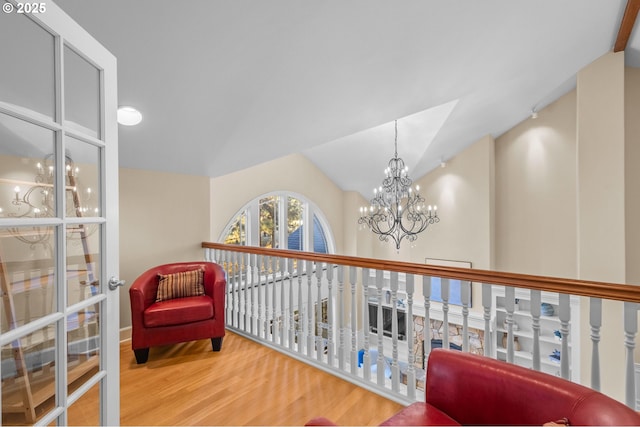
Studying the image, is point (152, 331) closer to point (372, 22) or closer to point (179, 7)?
point (179, 7)

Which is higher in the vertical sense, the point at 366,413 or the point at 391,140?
the point at 391,140

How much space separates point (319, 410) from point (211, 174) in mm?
2684

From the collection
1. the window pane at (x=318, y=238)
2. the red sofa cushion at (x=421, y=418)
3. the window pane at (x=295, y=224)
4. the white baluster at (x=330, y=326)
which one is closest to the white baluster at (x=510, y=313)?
the red sofa cushion at (x=421, y=418)

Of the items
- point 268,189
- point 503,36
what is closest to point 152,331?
point 268,189

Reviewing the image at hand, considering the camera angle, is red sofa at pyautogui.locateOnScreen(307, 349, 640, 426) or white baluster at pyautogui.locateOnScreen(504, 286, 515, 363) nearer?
red sofa at pyautogui.locateOnScreen(307, 349, 640, 426)

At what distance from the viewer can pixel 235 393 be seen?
1973 millimetres

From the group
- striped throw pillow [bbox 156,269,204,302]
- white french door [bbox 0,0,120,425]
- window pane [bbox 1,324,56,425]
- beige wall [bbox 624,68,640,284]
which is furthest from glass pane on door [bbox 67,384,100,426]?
beige wall [bbox 624,68,640,284]

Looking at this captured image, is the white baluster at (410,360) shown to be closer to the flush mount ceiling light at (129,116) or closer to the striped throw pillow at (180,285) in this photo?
the striped throw pillow at (180,285)

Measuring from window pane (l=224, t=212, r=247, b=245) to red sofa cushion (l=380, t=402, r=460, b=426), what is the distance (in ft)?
12.9

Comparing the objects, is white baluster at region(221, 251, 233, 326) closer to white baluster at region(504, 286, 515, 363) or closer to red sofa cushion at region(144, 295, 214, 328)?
red sofa cushion at region(144, 295, 214, 328)

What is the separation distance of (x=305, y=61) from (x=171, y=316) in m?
2.19

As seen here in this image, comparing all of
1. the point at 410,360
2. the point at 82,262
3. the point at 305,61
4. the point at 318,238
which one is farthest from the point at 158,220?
the point at 318,238

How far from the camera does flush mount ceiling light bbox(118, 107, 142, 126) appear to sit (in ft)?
7.05

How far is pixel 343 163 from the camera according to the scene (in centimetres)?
588
